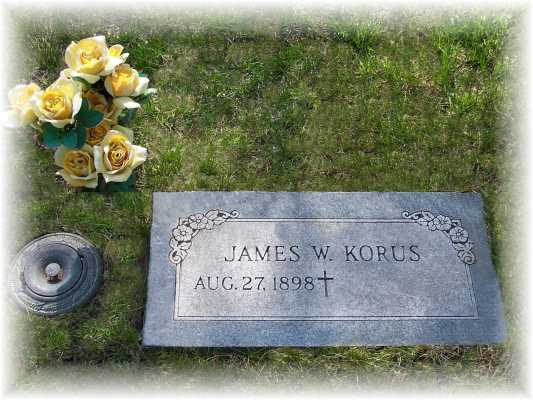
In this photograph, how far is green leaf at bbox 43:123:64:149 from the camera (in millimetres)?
2686

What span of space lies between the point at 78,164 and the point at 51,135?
0.56 feet

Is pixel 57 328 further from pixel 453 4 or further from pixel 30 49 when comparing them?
pixel 453 4

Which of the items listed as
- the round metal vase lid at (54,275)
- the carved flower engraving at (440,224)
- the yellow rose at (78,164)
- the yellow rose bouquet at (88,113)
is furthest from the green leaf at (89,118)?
the carved flower engraving at (440,224)

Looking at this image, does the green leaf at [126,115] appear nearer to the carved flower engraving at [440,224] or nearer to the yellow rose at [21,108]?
the yellow rose at [21,108]

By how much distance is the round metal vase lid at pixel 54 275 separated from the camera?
3.64 m

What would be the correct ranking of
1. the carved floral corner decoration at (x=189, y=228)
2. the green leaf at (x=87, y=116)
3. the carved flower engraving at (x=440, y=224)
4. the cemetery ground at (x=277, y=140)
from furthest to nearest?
1. the carved flower engraving at (x=440, y=224)
2. the carved floral corner decoration at (x=189, y=228)
3. the cemetery ground at (x=277, y=140)
4. the green leaf at (x=87, y=116)

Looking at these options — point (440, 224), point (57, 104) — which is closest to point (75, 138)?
point (57, 104)

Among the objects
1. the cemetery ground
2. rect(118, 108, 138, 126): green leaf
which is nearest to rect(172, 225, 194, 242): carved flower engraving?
the cemetery ground

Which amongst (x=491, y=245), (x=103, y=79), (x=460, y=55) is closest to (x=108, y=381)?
(x=103, y=79)

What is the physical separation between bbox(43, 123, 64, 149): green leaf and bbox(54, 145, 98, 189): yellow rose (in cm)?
7

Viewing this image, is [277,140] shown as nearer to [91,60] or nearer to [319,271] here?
[319,271]

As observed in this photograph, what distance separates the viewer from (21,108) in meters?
2.68

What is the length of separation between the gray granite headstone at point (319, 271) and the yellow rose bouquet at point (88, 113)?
1.11m

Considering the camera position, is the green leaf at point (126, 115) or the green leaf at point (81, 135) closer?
the green leaf at point (81, 135)
